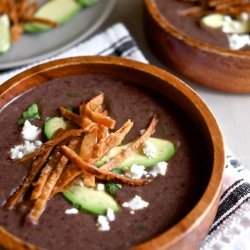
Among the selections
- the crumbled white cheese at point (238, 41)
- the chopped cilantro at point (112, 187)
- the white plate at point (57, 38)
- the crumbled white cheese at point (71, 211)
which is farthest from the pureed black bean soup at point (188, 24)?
the crumbled white cheese at point (71, 211)

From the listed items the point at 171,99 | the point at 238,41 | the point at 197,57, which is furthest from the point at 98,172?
the point at 238,41

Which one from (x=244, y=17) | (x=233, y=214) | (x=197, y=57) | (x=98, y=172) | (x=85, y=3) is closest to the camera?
(x=98, y=172)

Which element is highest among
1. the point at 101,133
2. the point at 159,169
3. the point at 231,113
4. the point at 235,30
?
the point at 101,133

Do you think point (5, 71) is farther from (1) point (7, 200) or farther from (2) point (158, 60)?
(1) point (7, 200)

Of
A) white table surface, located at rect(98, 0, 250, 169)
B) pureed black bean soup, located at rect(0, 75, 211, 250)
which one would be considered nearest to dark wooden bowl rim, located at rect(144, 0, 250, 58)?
white table surface, located at rect(98, 0, 250, 169)

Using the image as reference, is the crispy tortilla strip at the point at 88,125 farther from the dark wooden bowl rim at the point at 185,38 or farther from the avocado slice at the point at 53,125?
the dark wooden bowl rim at the point at 185,38

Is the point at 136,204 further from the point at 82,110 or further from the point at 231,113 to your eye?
the point at 231,113
